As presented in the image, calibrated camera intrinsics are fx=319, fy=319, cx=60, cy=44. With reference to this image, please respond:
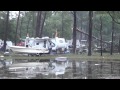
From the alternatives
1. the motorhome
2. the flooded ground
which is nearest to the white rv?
the motorhome

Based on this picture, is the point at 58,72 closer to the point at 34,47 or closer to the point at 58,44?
the point at 34,47

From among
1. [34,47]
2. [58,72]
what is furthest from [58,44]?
[58,72]

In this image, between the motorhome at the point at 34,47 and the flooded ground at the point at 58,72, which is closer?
the flooded ground at the point at 58,72

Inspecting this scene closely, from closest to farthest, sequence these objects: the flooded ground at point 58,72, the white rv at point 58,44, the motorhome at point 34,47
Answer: the flooded ground at point 58,72, the motorhome at point 34,47, the white rv at point 58,44

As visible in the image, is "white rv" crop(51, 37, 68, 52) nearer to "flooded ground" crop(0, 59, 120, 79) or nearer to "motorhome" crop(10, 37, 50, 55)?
"motorhome" crop(10, 37, 50, 55)

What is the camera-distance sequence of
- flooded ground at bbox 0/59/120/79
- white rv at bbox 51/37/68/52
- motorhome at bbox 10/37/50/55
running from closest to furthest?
flooded ground at bbox 0/59/120/79 → motorhome at bbox 10/37/50/55 → white rv at bbox 51/37/68/52

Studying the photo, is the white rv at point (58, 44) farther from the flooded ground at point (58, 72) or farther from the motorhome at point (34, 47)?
the flooded ground at point (58, 72)

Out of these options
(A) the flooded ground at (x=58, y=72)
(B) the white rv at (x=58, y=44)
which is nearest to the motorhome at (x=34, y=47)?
(B) the white rv at (x=58, y=44)
